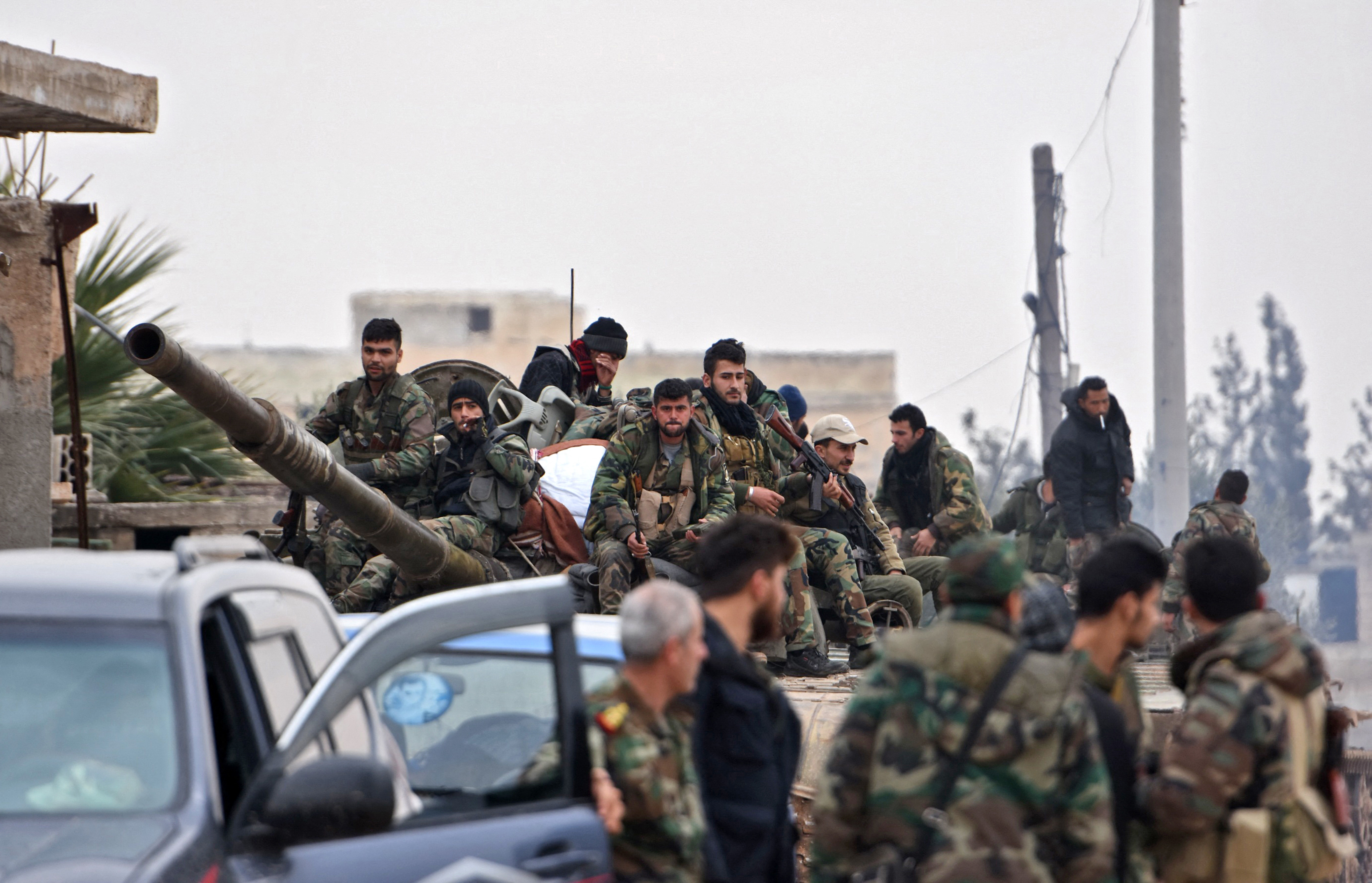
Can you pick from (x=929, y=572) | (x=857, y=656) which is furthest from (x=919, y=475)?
(x=857, y=656)

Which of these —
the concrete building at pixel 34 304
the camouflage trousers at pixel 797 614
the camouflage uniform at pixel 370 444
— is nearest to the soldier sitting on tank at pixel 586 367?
the camouflage uniform at pixel 370 444

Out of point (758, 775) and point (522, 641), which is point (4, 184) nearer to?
point (522, 641)

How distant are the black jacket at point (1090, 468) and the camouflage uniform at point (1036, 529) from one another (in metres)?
0.47

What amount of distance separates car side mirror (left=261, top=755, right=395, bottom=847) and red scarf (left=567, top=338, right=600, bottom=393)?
25.0 ft

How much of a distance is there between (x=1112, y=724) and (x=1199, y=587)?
1.47ft

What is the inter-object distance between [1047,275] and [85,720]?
1406 centimetres

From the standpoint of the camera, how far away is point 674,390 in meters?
8.31

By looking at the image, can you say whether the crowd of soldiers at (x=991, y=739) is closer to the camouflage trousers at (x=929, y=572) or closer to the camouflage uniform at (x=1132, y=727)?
the camouflage uniform at (x=1132, y=727)

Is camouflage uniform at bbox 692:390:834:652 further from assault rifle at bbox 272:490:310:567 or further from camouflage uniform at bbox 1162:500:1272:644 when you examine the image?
camouflage uniform at bbox 1162:500:1272:644

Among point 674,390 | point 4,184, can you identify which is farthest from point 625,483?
point 4,184

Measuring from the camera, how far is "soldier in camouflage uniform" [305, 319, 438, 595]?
29.1ft

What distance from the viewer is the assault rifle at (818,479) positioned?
8.98 meters

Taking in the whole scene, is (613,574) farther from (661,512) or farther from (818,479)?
(818,479)

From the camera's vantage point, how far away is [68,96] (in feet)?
25.4
